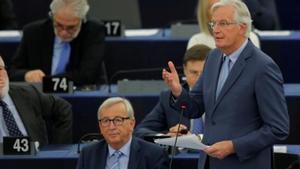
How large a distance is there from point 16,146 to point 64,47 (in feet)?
5.15

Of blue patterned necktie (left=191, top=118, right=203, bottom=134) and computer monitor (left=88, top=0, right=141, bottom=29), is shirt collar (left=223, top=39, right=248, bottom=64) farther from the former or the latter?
computer monitor (left=88, top=0, right=141, bottom=29)

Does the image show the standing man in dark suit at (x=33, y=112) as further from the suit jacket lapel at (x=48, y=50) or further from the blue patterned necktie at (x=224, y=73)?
the blue patterned necktie at (x=224, y=73)

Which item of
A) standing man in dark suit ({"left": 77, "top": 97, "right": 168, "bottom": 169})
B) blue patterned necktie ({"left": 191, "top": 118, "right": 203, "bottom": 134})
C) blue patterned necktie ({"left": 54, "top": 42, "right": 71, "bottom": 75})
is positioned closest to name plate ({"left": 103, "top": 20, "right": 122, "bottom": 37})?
blue patterned necktie ({"left": 54, "top": 42, "right": 71, "bottom": 75})

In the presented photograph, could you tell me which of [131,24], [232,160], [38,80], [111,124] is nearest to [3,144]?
[111,124]

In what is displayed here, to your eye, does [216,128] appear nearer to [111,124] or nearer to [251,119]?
[251,119]

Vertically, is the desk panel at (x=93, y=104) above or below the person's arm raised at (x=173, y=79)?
below

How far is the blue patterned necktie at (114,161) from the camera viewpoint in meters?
5.58

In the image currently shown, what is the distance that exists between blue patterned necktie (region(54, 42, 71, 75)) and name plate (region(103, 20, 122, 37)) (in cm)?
45

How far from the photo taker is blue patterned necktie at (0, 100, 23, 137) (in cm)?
624

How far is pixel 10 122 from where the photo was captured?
20.5ft

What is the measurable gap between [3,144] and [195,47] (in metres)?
1.20

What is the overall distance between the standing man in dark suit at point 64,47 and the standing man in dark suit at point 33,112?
0.68m

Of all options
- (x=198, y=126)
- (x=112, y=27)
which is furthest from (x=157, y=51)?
(x=198, y=126)

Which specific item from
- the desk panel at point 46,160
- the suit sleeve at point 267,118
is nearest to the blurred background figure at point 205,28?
the desk panel at point 46,160
